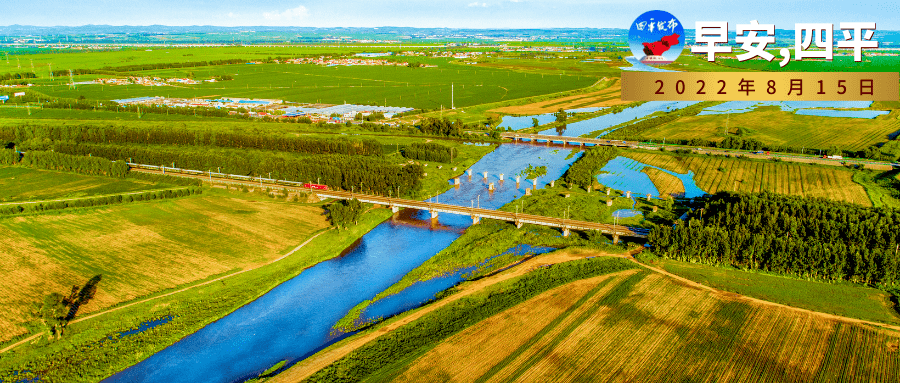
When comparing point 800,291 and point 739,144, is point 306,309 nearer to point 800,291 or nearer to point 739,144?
point 800,291

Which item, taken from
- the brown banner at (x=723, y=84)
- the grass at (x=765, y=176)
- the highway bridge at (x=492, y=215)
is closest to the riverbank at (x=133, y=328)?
the highway bridge at (x=492, y=215)

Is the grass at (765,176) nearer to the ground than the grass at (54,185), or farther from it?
nearer to the ground


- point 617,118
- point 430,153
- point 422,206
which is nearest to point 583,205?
point 422,206

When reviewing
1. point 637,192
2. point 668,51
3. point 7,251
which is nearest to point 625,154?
point 668,51

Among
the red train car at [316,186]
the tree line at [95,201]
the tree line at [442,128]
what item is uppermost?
the tree line at [442,128]

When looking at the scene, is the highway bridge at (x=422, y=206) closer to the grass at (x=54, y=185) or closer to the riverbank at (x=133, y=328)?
the grass at (x=54, y=185)

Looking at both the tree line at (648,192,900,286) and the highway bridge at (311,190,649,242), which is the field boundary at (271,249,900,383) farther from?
the tree line at (648,192,900,286)
